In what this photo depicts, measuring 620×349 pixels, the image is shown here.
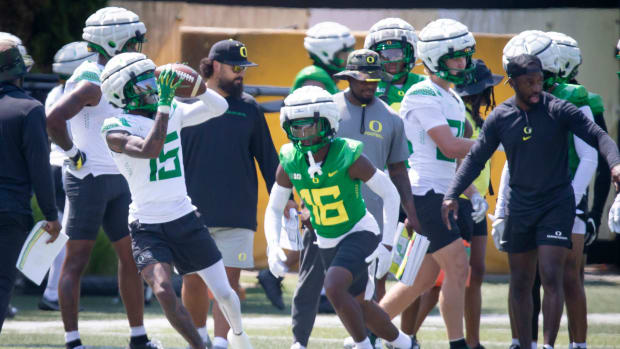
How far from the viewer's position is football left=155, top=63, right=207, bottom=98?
6861 millimetres

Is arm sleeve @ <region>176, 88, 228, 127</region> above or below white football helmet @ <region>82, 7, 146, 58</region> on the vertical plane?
below

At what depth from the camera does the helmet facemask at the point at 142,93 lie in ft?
22.5

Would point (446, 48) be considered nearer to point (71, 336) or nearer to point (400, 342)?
point (400, 342)

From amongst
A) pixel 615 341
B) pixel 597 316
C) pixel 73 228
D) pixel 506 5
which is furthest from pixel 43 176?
pixel 506 5

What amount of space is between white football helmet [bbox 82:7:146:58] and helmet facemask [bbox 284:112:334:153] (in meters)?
1.77

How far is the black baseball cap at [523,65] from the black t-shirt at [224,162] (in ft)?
5.99

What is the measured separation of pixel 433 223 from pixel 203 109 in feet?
5.74

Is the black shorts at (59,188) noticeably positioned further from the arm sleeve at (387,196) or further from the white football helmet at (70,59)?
the arm sleeve at (387,196)

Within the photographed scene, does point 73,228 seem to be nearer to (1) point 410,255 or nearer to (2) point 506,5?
(1) point 410,255

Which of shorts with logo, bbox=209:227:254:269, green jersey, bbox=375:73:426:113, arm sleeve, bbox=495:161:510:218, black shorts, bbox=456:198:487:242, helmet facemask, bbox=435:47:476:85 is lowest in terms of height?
shorts with logo, bbox=209:227:254:269

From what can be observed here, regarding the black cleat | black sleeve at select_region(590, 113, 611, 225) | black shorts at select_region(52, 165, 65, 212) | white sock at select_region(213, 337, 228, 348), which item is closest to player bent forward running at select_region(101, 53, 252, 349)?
white sock at select_region(213, 337, 228, 348)

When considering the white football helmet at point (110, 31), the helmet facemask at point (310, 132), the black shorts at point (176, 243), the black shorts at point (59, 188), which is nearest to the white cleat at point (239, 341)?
the black shorts at point (176, 243)

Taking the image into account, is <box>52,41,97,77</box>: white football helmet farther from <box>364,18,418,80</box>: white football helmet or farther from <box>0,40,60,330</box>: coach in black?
<box>0,40,60,330</box>: coach in black

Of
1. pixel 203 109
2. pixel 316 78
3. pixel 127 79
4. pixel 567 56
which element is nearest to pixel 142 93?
pixel 127 79
